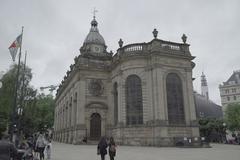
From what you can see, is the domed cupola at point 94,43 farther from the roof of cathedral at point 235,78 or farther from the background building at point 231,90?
the roof of cathedral at point 235,78

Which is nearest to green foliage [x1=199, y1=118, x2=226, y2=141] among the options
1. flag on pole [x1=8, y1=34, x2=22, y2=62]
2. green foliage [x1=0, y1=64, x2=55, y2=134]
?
green foliage [x1=0, y1=64, x2=55, y2=134]

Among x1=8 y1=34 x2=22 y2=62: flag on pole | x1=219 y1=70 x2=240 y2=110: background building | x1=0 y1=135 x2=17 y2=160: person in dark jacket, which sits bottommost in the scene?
Result: x1=0 y1=135 x2=17 y2=160: person in dark jacket

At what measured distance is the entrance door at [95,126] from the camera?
37.1 meters

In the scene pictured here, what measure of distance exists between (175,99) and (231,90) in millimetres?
55734

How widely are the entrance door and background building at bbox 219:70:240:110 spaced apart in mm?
56911

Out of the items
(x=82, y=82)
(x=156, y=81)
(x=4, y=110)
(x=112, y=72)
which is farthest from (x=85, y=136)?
(x=4, y=110)

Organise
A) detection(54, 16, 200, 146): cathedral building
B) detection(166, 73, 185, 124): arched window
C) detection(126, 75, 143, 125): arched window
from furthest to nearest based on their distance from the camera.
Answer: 1. detection(126, 75, 143, 125): arched window
2. detection(166, 73, 185, 124): arched window
3. detection(54, 16, 200, 146): cathedral building

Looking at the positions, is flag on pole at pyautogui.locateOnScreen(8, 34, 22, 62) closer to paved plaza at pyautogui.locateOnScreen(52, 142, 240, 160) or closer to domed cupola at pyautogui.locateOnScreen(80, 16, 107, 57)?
paved plaza at pyautogui.locateOnScreen(52, 142, 240, 160)

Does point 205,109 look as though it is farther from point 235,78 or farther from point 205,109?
point 235,78

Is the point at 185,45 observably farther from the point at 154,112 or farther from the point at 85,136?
the point at 85,136

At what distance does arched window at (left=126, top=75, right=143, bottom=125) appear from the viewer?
33062mm

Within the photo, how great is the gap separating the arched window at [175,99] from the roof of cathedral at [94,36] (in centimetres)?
1920

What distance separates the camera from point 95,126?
3756cm

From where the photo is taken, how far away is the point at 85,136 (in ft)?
118
